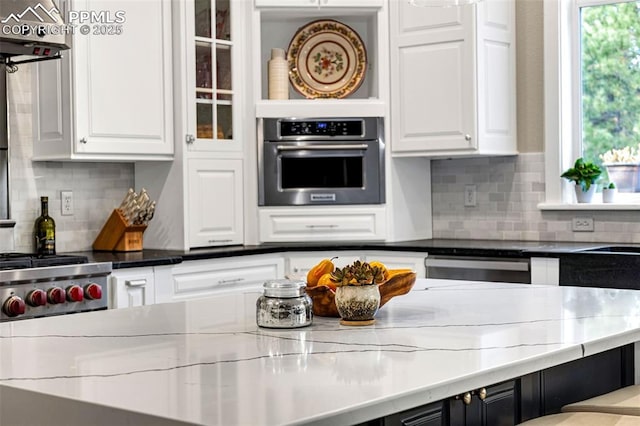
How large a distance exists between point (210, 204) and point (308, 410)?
12.2ft

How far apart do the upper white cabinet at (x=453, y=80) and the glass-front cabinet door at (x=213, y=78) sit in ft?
3.00

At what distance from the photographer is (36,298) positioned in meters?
3.87

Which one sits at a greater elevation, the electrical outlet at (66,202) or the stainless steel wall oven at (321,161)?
the stainless steel wall oven at (321,161)

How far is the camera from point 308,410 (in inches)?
57.5

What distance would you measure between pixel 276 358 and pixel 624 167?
12.4 feet

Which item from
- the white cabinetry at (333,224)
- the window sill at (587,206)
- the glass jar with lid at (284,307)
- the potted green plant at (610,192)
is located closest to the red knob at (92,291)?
the white cabinetry at (333,224)

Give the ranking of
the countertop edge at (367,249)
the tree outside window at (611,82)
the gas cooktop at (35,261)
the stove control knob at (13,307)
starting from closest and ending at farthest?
1. the stove control knob at (13,307)
2. the gas cooktop at (35,261)
3. the countertop edge at (367,249)
4. the tree outside window at (611,82)

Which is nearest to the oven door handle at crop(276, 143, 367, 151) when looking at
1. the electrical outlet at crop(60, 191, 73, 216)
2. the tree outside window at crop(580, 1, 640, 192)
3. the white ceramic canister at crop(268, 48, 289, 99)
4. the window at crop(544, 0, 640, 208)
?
the white ceramic canister at crop(268, 48, 289, 99)

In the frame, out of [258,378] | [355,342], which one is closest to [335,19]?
[355,342]

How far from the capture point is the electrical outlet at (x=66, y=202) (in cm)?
491

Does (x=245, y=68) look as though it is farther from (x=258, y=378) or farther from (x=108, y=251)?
(x=258, y=378)

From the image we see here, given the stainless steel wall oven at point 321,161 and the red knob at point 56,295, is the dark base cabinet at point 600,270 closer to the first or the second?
the stainless steel wall oven at point 321,161

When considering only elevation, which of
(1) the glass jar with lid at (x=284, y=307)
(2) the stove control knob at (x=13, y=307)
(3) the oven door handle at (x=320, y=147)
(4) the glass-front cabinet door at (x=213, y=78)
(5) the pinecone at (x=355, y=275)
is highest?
(4) the glass-front cabinet door at (x=213, y=78)

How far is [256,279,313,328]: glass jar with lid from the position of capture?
225cm
